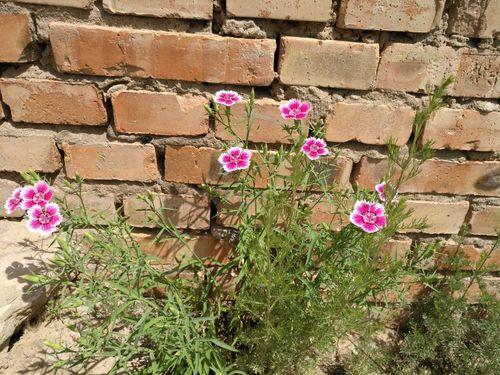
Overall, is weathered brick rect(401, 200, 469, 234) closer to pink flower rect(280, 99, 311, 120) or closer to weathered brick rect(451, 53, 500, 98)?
weathered brick rect(451, 53, 500, 98)

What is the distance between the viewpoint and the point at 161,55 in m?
1.55

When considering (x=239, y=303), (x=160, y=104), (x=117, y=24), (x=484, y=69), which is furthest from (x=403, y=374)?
(x=117, y=24)

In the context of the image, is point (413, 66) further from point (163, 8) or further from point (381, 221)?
point (163, 8)

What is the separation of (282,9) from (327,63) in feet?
0.86

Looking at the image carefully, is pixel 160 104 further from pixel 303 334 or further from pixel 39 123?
pixel 303 334

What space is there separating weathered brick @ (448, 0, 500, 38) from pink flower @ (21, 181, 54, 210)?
63.2 inches

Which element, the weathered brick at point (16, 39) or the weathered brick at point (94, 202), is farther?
the weathered brick at point (94, 202)

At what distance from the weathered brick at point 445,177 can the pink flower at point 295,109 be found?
1.39 ft

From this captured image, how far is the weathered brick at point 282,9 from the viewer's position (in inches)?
58.4

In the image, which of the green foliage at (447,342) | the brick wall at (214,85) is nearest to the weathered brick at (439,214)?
the brick wall at (214,85)

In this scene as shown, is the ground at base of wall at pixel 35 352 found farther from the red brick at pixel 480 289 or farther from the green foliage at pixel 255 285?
the red brick at pixel 480 289

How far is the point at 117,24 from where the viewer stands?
152 centimetres

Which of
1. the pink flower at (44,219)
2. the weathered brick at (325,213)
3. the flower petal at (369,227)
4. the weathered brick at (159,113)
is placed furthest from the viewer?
the weathered brick at (325,213)

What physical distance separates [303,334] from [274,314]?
13 cm
